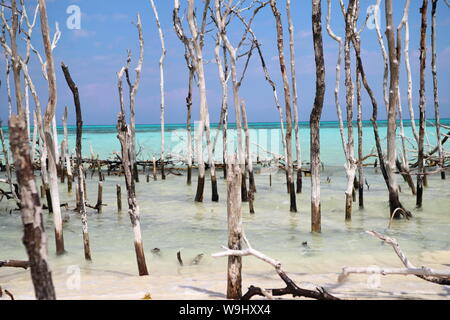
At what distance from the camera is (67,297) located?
3984mm

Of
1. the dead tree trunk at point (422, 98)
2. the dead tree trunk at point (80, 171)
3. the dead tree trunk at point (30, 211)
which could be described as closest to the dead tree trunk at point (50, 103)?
the dead tree trunk at point (80, 171)

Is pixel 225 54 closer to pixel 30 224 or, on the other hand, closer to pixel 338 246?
pixel 338 246

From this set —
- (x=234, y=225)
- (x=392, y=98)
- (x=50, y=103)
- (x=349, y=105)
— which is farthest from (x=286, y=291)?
(x=349, y=105)

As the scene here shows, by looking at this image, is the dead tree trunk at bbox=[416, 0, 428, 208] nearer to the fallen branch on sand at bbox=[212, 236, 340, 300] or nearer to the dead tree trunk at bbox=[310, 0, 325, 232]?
the dead tree trunk at bbox=[310, 0, 325, 232]

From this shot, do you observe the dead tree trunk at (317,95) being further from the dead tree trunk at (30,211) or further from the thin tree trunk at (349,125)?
the dead tree trunk at (30,211)

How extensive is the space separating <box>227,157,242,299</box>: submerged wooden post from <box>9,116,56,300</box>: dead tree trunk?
1730 millimetres

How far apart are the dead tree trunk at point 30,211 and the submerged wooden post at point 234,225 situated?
1730 millimetres

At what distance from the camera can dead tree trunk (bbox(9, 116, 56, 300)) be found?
78.6 inches

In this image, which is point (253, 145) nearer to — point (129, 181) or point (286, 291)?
point (129, 181)

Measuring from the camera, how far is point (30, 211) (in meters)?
2.03
